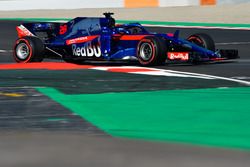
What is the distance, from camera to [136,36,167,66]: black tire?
1430 centimetres

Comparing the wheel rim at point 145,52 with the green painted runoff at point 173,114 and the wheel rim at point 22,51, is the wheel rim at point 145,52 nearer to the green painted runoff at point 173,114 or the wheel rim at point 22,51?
the wheel rim at point 22,51

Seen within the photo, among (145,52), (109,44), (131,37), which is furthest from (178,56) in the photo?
(109,44)

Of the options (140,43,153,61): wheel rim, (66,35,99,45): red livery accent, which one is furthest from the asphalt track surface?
(66,35,99,45): red livery accent

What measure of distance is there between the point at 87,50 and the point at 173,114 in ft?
24.7

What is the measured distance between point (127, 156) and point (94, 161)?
315mm

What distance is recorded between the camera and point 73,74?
1327 centimetres

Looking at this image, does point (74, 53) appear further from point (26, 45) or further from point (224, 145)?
point (224, 145)

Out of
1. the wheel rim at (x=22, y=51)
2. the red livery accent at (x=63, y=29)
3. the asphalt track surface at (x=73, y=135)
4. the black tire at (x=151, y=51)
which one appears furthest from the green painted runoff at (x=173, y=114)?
the red livery accent at (x=63, y=29)

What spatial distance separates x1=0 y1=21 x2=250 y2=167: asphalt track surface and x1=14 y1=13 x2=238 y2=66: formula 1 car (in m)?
1.55

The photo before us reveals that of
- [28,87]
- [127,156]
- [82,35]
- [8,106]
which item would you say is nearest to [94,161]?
[127,156]

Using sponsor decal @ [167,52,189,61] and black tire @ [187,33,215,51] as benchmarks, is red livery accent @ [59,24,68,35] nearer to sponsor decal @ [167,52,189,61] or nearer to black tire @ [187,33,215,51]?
sponsor decal @ [167,52,189,61]

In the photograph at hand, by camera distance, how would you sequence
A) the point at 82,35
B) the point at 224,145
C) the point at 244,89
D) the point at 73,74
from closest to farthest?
the point at 224,145 → the point at 244,89 → the point at 73,74 → the point at 82,35

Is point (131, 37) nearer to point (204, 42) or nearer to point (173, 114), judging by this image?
point (204, 42)

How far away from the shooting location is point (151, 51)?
14453 millimetres
